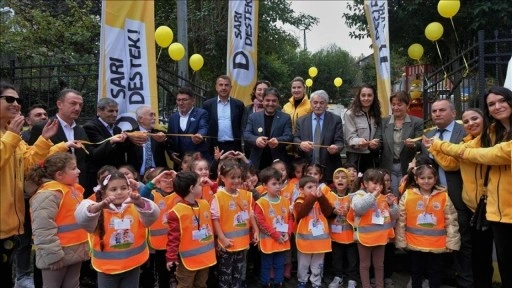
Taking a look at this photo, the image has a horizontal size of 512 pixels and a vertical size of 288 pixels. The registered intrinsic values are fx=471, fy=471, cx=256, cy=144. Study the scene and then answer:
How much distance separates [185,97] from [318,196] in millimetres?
2104

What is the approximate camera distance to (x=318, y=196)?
15.8ft

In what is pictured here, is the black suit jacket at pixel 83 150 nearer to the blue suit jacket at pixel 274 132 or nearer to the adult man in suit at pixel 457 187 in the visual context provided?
the blue suit jacket at pixel 274 132

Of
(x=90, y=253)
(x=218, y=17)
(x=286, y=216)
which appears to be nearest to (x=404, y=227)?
(x=286, y=216)

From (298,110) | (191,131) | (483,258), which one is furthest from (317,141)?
(483,258)

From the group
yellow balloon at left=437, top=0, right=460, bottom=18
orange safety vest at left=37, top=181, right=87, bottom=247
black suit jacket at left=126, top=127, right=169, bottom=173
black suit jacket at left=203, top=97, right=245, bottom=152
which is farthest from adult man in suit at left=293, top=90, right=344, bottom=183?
yellow balloon at left=437, top=0, right=460, bottom=18

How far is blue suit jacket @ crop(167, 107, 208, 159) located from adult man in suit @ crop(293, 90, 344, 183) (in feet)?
3.71

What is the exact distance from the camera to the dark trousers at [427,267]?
4.77m

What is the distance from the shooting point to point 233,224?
183 inches

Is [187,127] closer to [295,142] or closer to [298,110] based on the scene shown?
[295,142]

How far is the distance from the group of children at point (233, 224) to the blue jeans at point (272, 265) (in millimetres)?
11

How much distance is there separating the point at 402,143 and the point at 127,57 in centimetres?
334

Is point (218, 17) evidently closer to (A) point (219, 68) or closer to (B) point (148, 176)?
(A) point (219, 68)

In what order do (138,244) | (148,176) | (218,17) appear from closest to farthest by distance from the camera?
(138,244)
(148,176)
(218,17)

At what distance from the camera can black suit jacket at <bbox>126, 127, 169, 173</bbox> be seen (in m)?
5.07
